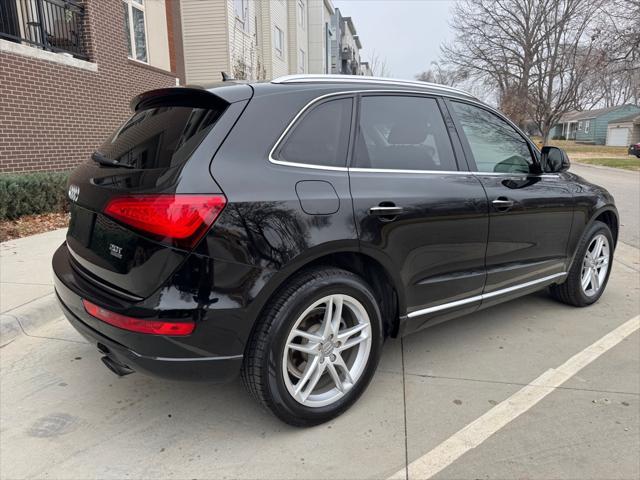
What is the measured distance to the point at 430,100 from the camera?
3.25 metres

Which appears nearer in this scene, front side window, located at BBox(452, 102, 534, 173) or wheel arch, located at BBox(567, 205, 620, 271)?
front side window, located at BBox(452, 102, 534, 173)

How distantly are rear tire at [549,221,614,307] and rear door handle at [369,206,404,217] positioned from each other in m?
2.32

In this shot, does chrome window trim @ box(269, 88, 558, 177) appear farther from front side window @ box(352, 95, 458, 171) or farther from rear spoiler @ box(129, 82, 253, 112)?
rear spoiler @ box(129, 82, 253, 112)

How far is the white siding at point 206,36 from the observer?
17703 millimetres

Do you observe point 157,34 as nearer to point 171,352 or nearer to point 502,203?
point 502,203

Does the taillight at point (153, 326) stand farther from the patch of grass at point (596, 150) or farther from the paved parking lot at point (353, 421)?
the patch of grass at point (596, 150)

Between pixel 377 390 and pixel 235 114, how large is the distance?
1849 millimetres

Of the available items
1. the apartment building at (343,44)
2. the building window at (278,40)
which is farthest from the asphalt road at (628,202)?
the apartment building at (343,44)

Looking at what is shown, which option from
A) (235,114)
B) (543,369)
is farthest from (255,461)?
(543,369)

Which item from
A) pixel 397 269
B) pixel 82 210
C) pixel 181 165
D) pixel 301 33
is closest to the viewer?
pixel 181 165

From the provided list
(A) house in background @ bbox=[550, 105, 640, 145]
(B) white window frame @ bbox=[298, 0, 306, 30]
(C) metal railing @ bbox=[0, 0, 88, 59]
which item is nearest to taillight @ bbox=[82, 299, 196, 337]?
(C) metal railing @ bbox=[0, 0, 88, 59]

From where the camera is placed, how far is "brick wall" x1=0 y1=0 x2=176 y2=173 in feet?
25.5

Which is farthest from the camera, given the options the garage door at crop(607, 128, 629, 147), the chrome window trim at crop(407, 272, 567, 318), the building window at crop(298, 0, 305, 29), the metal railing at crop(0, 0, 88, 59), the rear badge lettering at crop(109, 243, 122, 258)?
the garage door at crop(607, 128, 629, 147)

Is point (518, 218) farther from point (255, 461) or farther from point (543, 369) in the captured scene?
point (255, 461)
